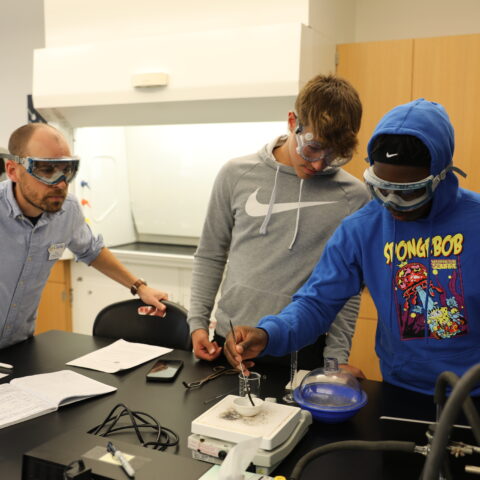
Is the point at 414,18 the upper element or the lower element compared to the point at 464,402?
upper

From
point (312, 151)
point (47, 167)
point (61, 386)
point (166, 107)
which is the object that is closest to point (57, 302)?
point (166, 107)

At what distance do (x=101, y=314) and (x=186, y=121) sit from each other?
1.51 metres

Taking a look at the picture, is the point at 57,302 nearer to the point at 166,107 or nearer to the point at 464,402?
the point at 166,107

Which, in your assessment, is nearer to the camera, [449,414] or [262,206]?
[449,414]

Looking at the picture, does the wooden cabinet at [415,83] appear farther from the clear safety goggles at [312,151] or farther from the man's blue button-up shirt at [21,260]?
the man's blue button-up shirt at [21,260]

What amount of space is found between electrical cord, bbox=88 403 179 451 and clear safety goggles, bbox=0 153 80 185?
962 millimetres

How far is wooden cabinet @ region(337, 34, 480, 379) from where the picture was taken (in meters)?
2.87

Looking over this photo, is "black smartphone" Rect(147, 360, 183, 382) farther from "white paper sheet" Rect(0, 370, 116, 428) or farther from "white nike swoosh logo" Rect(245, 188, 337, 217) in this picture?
"white nike swoosh logo" Rect(245, 188, 337, 217)

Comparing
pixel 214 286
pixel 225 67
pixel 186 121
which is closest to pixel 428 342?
pixel 214 286

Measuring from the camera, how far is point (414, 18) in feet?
11.5

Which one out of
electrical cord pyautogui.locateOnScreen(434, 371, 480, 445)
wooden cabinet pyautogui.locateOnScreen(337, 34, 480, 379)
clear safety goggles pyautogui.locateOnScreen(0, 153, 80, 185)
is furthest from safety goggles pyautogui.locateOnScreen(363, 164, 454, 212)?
wooden cabinet pyautogui.locateOnScreen(337, 34, 480, 379)

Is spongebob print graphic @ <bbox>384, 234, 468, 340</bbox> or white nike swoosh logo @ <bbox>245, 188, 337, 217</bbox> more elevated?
white nike swoosh logo @ <bbox>245, 188, 337, 217</bbox>

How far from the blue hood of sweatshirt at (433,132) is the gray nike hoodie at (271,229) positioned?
444mm

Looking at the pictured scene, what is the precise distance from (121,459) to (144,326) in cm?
116
